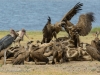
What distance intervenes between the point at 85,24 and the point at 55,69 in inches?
174

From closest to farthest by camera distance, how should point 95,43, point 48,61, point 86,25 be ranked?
point 48,61
point 95,43
point 86,25

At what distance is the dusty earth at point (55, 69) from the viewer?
11969 mm

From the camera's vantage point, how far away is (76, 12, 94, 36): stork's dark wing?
16.3 metres

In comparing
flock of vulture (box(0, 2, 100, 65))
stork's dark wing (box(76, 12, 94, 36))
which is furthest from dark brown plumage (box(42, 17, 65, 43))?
stork's dark wing (box(76, 12, 94, 36))

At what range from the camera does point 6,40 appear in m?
14.2

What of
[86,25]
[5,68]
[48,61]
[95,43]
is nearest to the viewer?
[5,68]

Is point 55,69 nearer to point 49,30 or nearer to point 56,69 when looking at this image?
point 56,69

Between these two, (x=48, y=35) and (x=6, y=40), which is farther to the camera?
(x=48, y=35)

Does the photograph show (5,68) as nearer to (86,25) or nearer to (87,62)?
(87,62)

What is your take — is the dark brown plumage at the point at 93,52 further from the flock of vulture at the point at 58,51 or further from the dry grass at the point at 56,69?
the dry grass at the point at 56,69

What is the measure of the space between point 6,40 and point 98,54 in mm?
2682

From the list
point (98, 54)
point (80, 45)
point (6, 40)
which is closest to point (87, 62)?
point (98, 54)

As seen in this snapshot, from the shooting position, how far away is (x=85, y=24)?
16.7m

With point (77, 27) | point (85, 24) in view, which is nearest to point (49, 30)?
point (77, 27)
